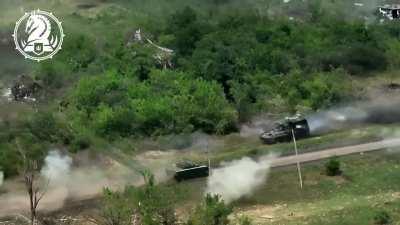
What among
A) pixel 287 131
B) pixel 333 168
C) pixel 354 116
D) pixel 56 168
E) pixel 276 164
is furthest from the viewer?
pixel 354 116

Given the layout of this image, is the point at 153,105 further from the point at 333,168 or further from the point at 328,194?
the point at 328,194

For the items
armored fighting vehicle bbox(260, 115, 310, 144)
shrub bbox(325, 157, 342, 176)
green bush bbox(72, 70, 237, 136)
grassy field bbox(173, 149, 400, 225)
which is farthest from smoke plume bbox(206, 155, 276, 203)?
green bush bbox(72, 70, 237, 136)

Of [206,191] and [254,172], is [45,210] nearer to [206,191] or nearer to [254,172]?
[206,191]

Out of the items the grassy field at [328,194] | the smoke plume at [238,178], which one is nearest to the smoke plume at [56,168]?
the grassy field at [328,194]

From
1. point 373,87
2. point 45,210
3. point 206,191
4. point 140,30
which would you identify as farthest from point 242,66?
point 45,210

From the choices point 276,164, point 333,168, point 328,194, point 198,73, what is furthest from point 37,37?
point 328,194

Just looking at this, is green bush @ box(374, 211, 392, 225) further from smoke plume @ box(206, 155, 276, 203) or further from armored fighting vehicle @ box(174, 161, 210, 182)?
armored fighting vehicle @ box(174, 161, 210, 182)
